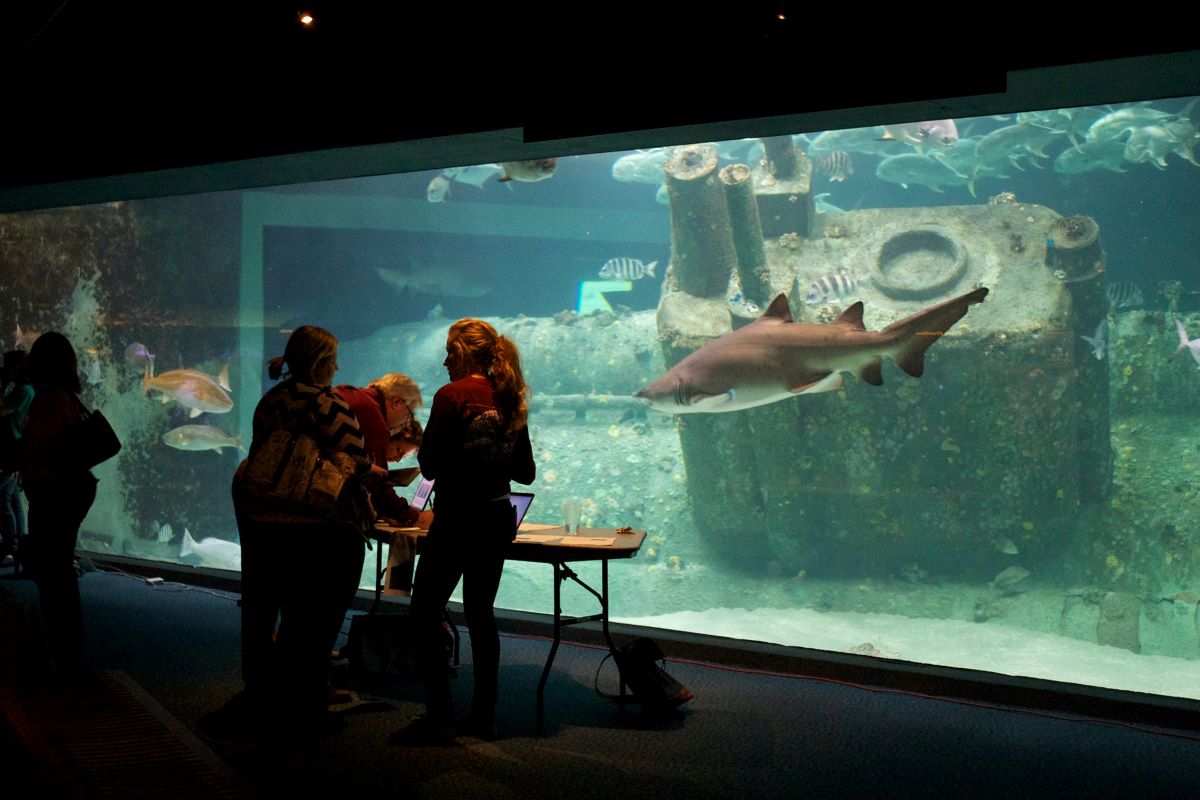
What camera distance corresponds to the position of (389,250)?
72.8ft

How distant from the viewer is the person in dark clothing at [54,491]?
11.8ft

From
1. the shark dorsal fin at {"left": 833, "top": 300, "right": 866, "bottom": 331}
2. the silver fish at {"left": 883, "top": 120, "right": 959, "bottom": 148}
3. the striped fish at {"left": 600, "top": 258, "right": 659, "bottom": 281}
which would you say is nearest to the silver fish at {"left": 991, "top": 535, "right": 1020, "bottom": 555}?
the silver fish at {"left": 883, "top": 120, "right": 959, "bottom": 148}

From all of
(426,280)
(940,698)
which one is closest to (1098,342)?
(940,698)

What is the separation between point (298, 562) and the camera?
303cm

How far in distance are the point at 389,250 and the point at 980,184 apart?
2206 cm

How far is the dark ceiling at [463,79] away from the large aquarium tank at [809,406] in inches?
92.8

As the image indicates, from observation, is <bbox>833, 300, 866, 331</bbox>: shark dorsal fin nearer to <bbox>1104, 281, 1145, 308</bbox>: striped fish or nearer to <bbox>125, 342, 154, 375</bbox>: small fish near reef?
<bbox>125, 342, 154, 375</bbox>: small fish near reef

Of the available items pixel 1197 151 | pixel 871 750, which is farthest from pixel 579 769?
pixel 1197 151

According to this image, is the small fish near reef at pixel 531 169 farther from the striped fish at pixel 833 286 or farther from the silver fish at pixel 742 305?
the striped fish at pixel 833 286

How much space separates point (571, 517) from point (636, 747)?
106 cm

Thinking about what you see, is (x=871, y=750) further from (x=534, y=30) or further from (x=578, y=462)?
(x=578, y=462)

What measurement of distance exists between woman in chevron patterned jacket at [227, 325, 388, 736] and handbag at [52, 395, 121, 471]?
982mm

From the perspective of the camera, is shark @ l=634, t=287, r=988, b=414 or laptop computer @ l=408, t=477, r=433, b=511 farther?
shark @ l=634, t=287, r=988, b=414

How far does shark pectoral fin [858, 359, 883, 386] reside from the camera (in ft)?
17.5
